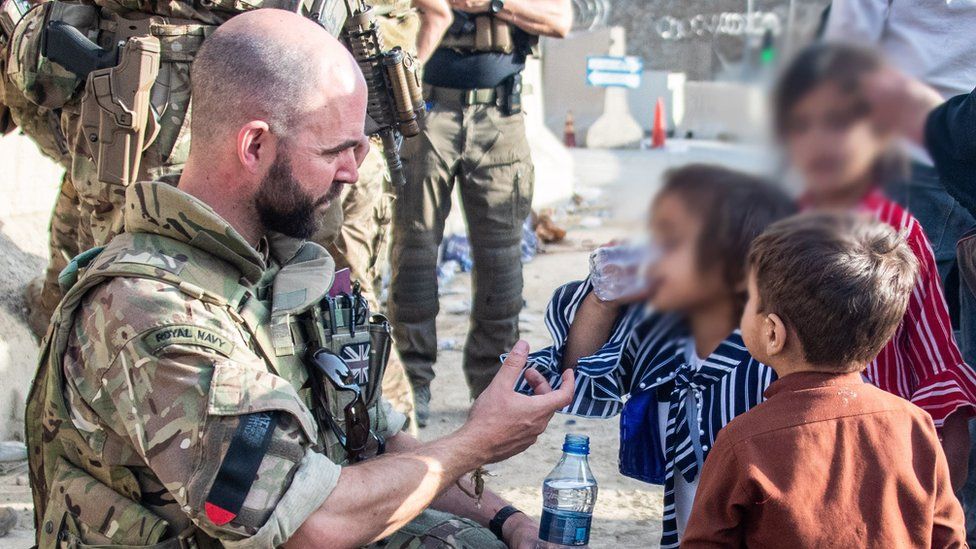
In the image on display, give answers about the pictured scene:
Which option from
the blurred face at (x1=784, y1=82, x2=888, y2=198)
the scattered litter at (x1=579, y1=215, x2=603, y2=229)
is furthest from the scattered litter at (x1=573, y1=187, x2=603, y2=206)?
the blurred face at (x1=784, y1=82, x2=888, y2=198)

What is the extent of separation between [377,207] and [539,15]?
3.82ft

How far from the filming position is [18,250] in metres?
4.68

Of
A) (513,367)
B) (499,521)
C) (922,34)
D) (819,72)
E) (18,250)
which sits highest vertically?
(819,72)

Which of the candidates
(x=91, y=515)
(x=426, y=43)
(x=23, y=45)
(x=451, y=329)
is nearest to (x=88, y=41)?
(x=23, y=45)

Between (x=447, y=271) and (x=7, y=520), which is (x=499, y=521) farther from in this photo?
(x=447, y=271)

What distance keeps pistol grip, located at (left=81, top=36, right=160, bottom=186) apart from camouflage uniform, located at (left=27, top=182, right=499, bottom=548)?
993 mm

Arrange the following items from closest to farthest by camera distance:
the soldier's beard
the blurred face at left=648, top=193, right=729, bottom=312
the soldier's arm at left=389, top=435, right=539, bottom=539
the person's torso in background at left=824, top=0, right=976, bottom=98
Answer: the person's torso in background at left=824, top=0, right=976, bottom=98 → the blurred face at left=648, top=193, right=729, bottom=312 → the soldier's beard → the soldier's arm at left=389, top=435, right=539, bottom=539

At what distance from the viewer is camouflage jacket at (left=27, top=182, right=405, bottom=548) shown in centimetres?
179

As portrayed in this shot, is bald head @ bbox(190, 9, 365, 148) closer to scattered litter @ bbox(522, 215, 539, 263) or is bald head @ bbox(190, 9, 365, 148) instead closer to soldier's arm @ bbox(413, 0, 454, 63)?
soldier's arm @ bbox(413, 0, 454, 63)

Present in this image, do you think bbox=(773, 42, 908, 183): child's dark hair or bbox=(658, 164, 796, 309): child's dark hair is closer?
bbox=(773, 42, 908, 183): child's dark hair

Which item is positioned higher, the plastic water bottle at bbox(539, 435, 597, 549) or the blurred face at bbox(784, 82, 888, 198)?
the blurred face at bbox(784, 82, 888, 198)

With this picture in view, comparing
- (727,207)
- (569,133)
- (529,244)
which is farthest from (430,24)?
(569,133)

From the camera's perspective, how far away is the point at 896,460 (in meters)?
1.92

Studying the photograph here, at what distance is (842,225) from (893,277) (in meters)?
0.20
